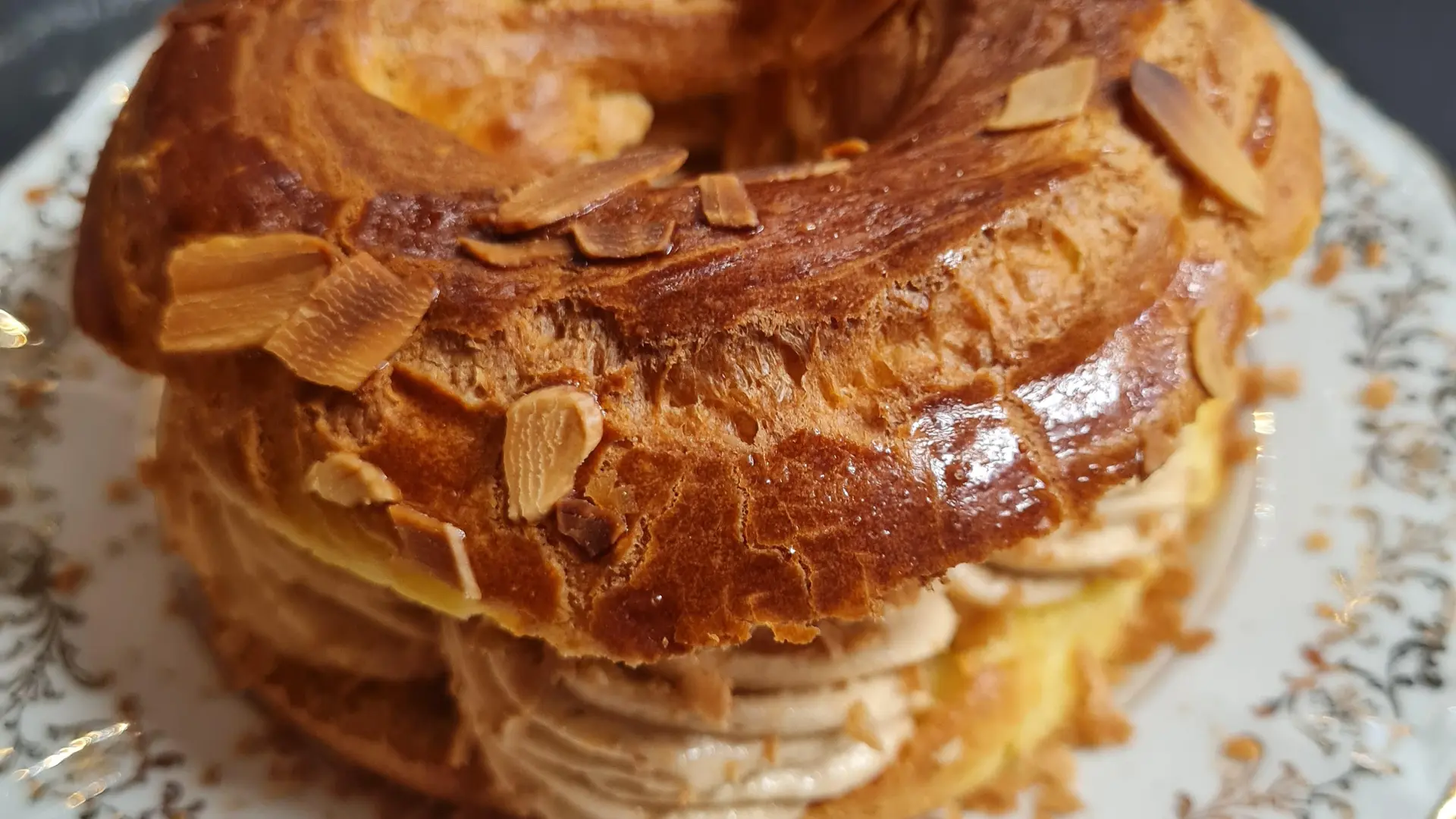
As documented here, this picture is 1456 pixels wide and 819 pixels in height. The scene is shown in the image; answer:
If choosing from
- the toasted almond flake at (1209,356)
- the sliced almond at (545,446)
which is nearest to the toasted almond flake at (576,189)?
the sliced almond at (545,446)

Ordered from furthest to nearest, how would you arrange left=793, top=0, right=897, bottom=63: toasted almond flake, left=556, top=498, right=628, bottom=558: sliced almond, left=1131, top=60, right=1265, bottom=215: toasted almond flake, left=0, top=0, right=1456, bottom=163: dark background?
1. left=0, top=0, right=1456, bottom=163: dark background
2. left=793, top=0, right=897, bottom=63: toasted almond flake
3. left=1131, top=60, right=1265, bottom=215: toasted almond flake
4. left=556, top=498, right=628, bottom=558: sliced almond

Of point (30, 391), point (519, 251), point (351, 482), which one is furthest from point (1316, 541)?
point (30, 391)

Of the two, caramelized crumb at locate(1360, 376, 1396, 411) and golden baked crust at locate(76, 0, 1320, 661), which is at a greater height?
golden baked crust at locate(76, 0, 1320, 661)

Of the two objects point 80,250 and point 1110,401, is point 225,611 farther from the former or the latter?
point 1110,401

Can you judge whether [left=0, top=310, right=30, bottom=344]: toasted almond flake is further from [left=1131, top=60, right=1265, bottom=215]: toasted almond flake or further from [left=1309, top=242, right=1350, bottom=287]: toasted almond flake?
[left=1309, top=242, right=1350, bottom=287]: toasted almond flake

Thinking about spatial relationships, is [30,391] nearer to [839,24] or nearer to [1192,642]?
[839,24]

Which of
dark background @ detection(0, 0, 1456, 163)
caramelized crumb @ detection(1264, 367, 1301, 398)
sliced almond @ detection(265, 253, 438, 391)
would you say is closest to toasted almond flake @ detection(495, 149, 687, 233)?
sliced almond @ detection(265, 253, 438, 391)

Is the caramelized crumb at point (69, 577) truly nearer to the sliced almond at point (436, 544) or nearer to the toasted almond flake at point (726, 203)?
the sliced almond at point (436, 544)
